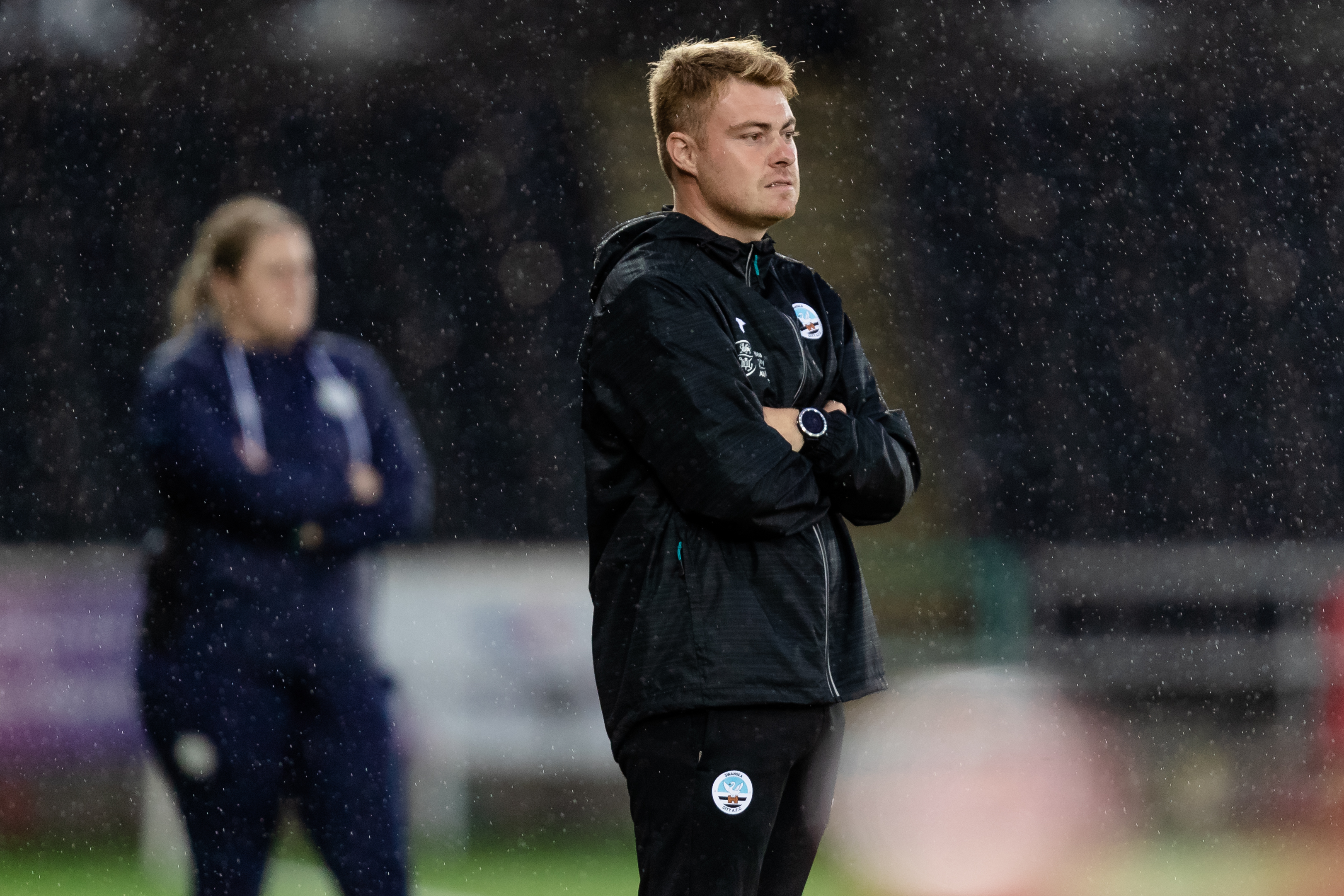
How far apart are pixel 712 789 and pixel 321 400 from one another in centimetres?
115

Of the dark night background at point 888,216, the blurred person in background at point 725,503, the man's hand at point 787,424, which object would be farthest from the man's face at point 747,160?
the dark night background at point 888,216

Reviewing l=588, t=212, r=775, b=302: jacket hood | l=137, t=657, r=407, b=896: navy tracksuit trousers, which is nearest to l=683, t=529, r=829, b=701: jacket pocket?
l=588, t=212, r=775, b=302: jacket hood

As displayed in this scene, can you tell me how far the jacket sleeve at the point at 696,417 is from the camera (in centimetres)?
A: 123

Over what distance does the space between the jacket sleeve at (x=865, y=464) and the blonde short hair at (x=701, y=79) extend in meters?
0.34

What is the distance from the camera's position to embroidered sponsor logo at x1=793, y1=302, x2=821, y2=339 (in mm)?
1404

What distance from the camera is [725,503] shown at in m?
1.23

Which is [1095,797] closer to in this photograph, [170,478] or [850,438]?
[850,438]

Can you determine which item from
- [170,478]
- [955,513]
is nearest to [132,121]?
[170,478]

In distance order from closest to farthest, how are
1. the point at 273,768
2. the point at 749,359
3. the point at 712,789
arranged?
the point at 712,789 < the point at 749,359 < the point at 273,768

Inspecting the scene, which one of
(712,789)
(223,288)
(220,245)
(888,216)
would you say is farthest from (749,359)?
(888,216)

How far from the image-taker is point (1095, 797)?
259cm

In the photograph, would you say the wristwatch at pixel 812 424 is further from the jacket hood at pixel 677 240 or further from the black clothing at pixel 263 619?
the black clothing at pixel 263 619

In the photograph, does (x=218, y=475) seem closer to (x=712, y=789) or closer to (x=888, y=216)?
(x=712, y=789)

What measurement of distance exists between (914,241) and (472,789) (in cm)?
144
